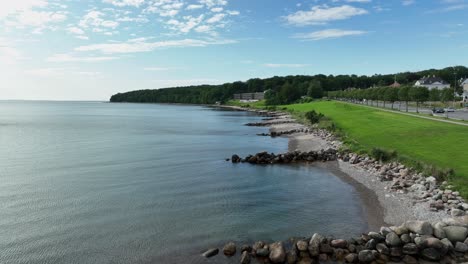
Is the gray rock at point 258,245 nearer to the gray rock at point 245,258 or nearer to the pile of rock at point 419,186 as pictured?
the gray rock at point 245,258

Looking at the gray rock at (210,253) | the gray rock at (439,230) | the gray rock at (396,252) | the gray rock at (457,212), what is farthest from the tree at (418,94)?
the gray rock at (210,253)

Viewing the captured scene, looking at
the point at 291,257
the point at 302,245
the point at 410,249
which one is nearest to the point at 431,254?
the point at 410,249

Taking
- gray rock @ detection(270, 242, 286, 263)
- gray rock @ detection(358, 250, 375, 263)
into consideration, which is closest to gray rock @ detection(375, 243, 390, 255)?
gray rock @ detection(358, 250, 375, 263)

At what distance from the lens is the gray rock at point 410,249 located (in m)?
15.3

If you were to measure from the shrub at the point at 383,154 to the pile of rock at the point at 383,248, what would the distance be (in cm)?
1468

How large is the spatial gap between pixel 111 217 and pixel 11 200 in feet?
27.7

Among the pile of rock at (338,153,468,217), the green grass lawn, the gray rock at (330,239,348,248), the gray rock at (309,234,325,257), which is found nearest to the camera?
the gray rock at (309,234,325,257)

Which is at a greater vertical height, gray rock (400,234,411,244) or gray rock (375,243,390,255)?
gray rock (400,234,411,244)

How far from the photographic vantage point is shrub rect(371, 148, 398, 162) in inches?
1211

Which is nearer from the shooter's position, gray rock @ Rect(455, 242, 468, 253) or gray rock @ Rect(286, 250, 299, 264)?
gray rock @ Rect(286, 250, 299, 264)

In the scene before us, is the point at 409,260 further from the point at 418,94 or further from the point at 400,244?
the point at 418,94

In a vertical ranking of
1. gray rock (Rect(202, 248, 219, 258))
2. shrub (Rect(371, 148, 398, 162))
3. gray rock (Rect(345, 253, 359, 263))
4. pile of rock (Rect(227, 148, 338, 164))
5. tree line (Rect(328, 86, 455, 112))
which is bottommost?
pile of rock (Rect(227, 148, 338, 164))

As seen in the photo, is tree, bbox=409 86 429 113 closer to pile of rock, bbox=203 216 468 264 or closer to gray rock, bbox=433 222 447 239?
pile of rock, bbox=203 216 468 264

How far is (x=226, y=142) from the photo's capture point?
186ft
